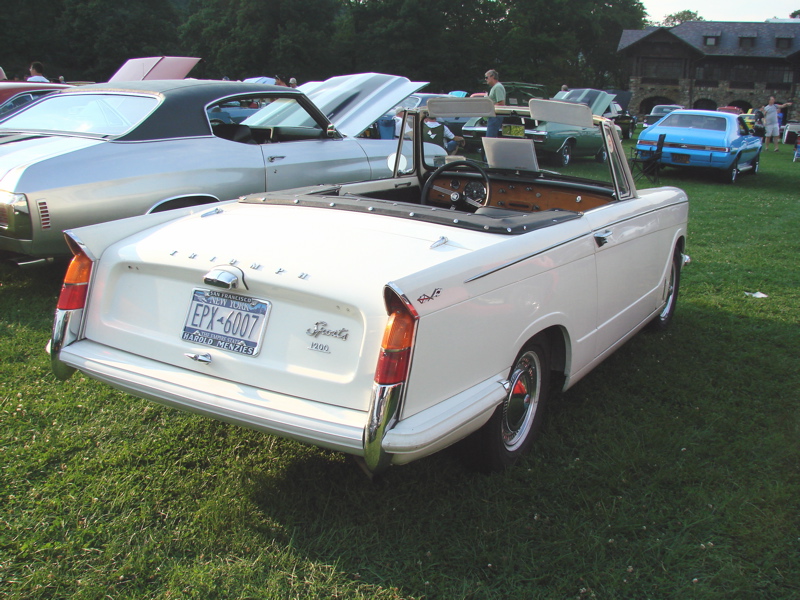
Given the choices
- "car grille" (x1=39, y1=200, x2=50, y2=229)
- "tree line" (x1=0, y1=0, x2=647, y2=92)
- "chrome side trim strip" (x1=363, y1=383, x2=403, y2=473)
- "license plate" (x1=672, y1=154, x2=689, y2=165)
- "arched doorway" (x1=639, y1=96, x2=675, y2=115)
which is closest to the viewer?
"chrome side trim strip" (x1=363, y1=383, x2=403, y2=473)

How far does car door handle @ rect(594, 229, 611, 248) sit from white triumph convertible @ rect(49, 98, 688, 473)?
0.02 metres

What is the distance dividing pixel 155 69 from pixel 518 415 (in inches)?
346

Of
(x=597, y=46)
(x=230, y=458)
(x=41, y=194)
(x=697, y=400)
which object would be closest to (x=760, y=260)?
(x=697, y=400)

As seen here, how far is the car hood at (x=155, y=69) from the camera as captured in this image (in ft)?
31.9

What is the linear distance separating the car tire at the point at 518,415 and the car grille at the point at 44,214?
10.7ft

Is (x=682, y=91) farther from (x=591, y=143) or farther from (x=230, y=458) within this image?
(x=230, y=458)

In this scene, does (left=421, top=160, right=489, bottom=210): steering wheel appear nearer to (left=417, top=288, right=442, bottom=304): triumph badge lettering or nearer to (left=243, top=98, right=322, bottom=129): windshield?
(left=417, top=288, right=442, bottom=304): triumph badge lettering

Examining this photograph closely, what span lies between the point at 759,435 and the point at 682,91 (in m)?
61.1

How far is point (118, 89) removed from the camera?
18.2ft

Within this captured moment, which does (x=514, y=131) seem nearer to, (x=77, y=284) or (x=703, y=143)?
(x=77, y=284)

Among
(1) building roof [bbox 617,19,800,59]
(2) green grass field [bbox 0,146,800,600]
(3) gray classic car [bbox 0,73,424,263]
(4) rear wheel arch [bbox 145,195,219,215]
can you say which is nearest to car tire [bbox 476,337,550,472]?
(2) green grass field [bbox 0,146,800,600]

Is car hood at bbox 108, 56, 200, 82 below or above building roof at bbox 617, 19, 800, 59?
below

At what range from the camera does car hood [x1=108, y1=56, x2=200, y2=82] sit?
971cm

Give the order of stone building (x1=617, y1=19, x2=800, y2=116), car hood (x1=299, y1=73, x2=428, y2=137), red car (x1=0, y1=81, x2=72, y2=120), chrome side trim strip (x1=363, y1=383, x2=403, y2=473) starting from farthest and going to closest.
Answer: stone building (x1=617, y1=19, x2=800, y2=116) < red car (x1=0, y1=81, x2=72, y2=120) < car hood (x1=299, y1=73, x2=428, y2=137) < chrome side trim strip (x1=363, y1=383, x2=403, y2=473)
